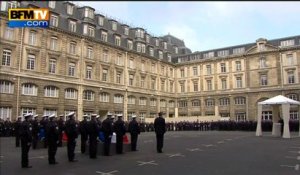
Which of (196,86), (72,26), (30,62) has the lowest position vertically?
(196,86)

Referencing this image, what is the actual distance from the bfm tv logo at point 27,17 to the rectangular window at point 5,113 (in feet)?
89.0

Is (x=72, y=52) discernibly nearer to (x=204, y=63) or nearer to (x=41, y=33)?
(x=41, y=33)

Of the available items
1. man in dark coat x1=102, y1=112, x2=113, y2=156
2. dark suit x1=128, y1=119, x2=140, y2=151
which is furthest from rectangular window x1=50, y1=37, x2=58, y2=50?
man in dark coat x1=102, y1=112, x2=113, y2=156

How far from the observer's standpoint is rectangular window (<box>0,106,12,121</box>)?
118 ft

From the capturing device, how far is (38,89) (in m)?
40.0

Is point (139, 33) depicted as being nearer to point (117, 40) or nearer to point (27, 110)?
point (117, 40)

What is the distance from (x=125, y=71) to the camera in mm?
54281

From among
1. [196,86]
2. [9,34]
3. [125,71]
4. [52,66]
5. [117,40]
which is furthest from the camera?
[196,86]

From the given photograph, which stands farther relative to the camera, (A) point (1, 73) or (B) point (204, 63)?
(B) point (204, 63)

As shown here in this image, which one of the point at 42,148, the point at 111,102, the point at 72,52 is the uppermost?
the point at 72,52

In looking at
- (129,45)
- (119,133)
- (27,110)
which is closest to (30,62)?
(27,110)

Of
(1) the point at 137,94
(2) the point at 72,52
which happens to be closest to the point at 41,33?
(2) the point at 72,52

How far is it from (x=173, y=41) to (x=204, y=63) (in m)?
15.2

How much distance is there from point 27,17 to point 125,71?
4221 centimetres
